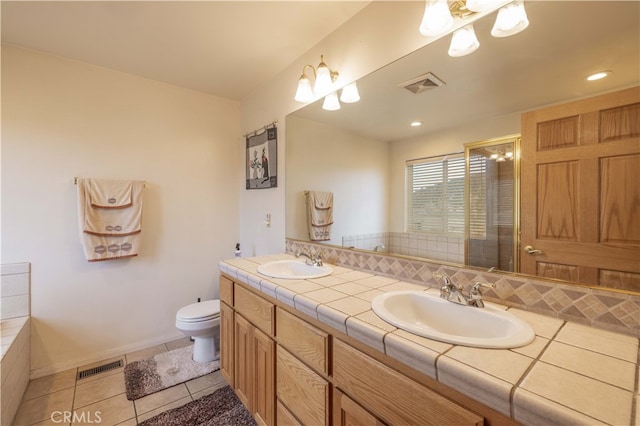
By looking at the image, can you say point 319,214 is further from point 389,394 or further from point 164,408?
point 164,408

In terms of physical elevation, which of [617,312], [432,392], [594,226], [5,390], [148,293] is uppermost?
[594,226]

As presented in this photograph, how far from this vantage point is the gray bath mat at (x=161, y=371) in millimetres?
1833

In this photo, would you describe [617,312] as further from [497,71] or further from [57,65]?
[57,65]

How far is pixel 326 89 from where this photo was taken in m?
1.76

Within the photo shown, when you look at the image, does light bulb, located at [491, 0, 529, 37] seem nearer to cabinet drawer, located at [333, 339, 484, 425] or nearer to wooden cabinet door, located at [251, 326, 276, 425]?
cabinet drawer, located at [333, 339, 484, 425]

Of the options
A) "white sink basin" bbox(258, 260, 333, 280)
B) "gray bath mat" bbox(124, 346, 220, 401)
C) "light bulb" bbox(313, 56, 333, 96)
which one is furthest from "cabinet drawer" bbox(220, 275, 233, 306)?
"light bulb" bbox(313, 56, 333, 96)

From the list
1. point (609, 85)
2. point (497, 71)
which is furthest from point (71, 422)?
point (609, 85)

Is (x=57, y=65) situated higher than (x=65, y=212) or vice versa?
(x=57, y=65)

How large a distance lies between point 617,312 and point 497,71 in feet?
3.03

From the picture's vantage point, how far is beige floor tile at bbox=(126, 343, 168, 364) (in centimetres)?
220

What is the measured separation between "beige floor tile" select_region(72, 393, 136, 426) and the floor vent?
405 millimetres

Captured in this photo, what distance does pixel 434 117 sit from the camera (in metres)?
1.27

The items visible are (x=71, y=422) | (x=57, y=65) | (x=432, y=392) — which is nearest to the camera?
(x=432, y=392)

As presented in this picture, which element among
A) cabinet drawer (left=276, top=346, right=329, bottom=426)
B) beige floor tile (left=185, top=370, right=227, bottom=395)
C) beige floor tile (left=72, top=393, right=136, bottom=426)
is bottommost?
beige floor tile (left=185, top=370, right=227, bottom=395)
